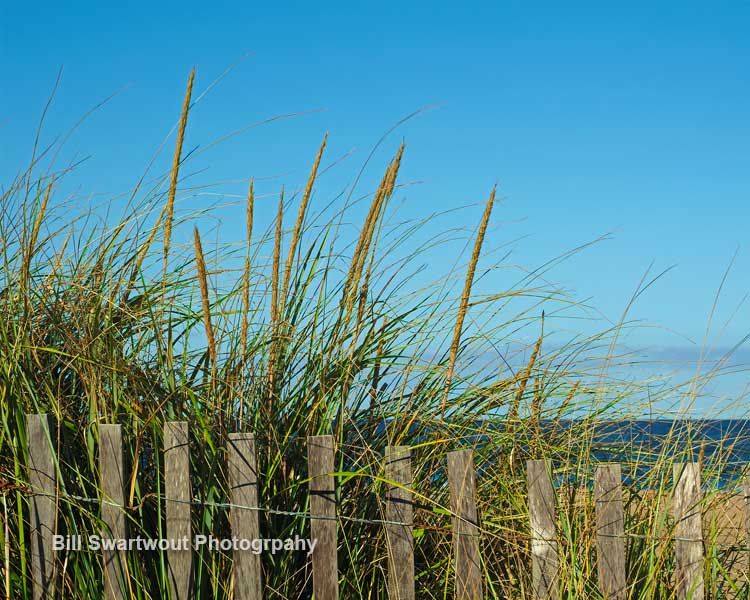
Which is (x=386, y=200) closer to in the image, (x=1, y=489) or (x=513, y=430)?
(x=513, y=430)

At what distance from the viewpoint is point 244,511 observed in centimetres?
263

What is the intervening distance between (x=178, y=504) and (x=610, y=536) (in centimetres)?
153

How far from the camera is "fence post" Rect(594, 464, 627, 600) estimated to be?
278 centimetres

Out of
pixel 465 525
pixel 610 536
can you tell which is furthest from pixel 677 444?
pixel 465 525

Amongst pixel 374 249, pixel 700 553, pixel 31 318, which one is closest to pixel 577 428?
pixel 700 553

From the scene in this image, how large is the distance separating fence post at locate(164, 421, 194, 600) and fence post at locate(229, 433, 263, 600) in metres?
0.15

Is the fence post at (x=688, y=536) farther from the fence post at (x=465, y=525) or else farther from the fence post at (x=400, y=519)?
the fence post at (x=400, y=519)

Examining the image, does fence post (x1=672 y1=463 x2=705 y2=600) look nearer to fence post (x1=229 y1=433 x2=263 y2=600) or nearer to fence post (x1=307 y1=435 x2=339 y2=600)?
fence post (x1=307 y1=435 x2=339 y2=600)

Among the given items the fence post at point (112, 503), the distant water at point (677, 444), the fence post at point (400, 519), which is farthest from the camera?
the distant water at point (677, 444)

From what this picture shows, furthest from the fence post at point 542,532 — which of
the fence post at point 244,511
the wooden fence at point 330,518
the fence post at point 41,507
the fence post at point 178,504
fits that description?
the fence post at point 41,507

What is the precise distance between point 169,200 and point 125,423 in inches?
39.2

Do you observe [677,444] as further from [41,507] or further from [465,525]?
[41,507]

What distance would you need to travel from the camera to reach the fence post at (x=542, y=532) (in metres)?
2.78

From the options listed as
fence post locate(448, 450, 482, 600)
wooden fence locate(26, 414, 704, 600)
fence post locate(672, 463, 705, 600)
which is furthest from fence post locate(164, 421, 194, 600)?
fence post locate(672, 463, 705, 600)
